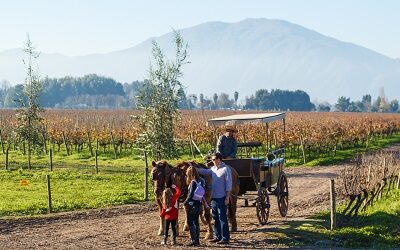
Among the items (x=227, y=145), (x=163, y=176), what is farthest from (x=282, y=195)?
(x=163, y=176)

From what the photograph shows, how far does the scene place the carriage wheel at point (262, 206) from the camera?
15.7 m

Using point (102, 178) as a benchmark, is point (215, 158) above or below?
above

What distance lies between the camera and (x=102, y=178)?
28328 millimetres

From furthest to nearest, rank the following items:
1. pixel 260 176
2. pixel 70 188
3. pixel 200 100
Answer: pixel 200 100, pixel 70 188, pixel 260 176

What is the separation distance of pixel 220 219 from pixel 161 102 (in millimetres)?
10642

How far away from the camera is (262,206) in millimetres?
16000

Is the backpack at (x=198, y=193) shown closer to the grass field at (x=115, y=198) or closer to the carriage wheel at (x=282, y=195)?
the grass field at (x=115, y=198)

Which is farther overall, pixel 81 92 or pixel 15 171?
A: pixel 81 92

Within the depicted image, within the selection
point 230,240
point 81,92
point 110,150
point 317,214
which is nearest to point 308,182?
point 317,214

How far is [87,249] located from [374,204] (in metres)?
9.82

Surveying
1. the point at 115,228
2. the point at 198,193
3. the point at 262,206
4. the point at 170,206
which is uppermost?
the point at 198,193

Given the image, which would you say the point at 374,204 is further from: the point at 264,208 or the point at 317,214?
the point at 264,208

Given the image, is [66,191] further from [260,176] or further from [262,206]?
A: [262,206]

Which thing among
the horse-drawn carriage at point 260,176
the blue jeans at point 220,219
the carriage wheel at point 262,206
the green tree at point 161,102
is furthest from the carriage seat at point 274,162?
the green tree at point 161,102
